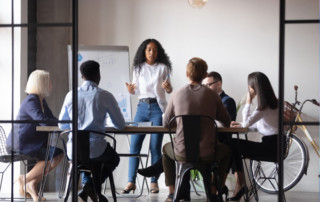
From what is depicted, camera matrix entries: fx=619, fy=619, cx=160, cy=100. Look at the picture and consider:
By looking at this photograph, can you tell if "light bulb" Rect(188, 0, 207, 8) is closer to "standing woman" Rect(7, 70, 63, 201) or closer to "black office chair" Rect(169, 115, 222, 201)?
"black office chair" Rect(169, 115, 222, 201)

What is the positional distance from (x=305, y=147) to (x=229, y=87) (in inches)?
137

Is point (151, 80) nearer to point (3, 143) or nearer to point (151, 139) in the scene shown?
point (151, 139)

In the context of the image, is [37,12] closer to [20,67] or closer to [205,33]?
[20,67]

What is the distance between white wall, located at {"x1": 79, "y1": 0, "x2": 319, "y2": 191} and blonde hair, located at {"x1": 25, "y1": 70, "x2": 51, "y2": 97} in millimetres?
3336

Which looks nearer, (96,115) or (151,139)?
(96,115)

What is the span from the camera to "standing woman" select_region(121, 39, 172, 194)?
626cm

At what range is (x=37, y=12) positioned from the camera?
4.31 meters

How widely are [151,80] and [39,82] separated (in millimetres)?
2226

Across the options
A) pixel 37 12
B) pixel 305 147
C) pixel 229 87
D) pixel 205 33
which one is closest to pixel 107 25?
pixel 205 33

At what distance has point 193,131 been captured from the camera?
4559mm

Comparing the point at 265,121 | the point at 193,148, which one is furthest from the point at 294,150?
the point at 265,121

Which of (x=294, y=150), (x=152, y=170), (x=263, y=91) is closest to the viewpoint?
(x=294, y=150)

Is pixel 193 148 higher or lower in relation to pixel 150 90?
lower

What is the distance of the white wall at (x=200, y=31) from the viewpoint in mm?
7512
